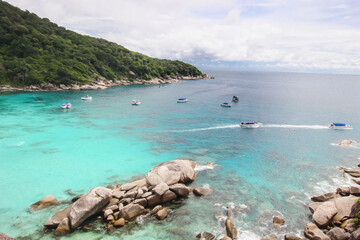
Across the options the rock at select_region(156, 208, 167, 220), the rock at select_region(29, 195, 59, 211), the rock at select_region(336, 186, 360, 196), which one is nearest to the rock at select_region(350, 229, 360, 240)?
the rock at select_region(336, 186, 360, 196)

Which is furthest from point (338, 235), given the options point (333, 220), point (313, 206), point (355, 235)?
point (313, 206)

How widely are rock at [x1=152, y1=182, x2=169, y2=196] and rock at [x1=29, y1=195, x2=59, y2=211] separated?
14.0 metres

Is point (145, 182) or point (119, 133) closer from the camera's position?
point (145, 182)

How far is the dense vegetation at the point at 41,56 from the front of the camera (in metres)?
124

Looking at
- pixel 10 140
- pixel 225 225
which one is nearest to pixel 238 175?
pixel 225 225

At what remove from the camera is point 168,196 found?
30.1m

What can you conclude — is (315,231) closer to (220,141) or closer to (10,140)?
(220,141)

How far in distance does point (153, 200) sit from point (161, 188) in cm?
192

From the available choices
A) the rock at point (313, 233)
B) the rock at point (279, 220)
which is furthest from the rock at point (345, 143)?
the rock at point (279, 220)

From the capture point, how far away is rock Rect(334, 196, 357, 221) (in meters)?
26.0

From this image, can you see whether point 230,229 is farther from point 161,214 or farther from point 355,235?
point 355,235

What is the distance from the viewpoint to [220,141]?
58.6 metres

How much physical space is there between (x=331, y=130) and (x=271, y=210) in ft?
191

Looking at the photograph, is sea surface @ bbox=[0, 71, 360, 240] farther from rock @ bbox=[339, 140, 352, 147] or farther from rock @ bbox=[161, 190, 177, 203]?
rock @ bbox=[339, 140, 352, 147]
